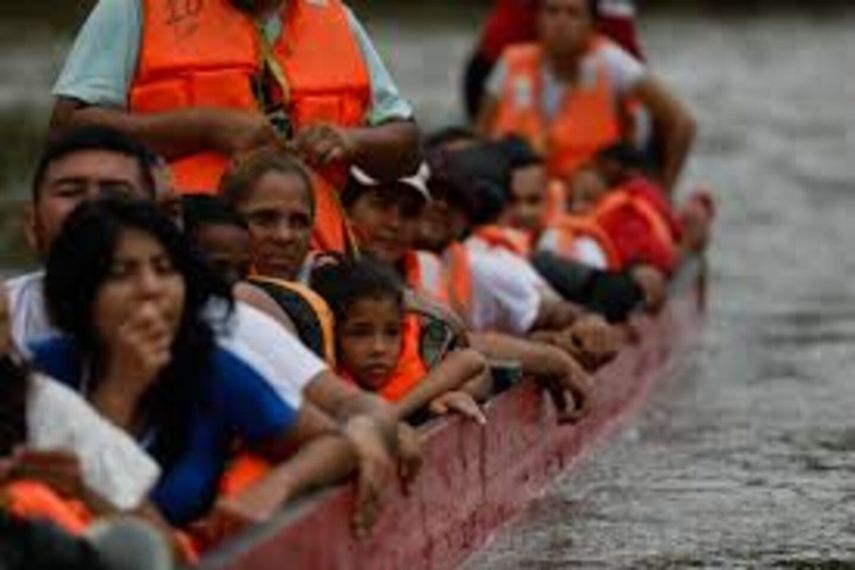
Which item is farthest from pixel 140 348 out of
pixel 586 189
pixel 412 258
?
pixel 586 189

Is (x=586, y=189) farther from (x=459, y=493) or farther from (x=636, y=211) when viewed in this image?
(x=459, y=493)

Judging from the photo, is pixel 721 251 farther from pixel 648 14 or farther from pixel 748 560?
pixel 648 14

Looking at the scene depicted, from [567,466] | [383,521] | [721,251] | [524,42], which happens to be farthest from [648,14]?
[383,521]

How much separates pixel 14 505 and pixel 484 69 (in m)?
9.96

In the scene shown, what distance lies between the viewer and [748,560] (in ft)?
28.0

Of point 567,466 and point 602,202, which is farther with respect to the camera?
point 602,202

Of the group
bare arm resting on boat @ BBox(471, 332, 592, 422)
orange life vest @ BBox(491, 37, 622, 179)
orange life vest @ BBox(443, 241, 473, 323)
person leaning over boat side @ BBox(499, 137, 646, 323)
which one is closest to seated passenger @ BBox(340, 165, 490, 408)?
bare arm resting on boat @ BBox(471, 332, 592, 422)

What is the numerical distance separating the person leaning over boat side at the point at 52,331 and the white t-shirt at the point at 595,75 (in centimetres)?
765

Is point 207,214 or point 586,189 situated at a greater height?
point 207,214

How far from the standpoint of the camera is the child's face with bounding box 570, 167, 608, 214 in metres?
14.1

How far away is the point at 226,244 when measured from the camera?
805 cm

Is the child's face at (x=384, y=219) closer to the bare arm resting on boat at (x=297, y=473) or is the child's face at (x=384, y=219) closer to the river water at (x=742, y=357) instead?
the river water at (x=742, y=357)

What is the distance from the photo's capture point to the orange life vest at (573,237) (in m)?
12.7

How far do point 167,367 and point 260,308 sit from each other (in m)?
0.92
